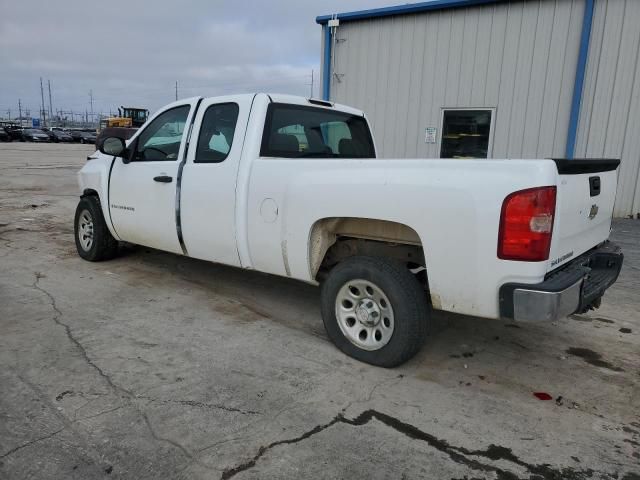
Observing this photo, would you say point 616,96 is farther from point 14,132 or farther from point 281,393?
point 14,132

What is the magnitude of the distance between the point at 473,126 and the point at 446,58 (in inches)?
59.8

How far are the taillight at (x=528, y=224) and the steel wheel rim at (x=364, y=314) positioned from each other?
2.98 ft

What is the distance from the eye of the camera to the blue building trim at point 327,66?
11.8m

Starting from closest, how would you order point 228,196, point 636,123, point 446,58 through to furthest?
1. point 228,196
2. point 636,123
3. point 446,58

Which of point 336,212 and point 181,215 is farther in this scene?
point 181,215

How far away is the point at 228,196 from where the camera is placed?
13.7 ft

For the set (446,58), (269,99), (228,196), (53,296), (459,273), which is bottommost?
(53,296)

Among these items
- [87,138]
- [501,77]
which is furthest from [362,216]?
[87,138]

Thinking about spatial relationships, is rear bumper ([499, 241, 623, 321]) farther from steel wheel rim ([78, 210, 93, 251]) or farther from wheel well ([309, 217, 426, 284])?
steel wheel rim ([78, 210, 93, 251])

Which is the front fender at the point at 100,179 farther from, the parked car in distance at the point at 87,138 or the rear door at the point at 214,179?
the parked car in distance at the point at 87,138

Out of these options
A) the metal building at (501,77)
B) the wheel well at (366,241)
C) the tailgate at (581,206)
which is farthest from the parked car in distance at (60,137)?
the tailgate at (581,206)

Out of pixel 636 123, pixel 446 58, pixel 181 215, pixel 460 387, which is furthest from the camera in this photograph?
pixel 446 58

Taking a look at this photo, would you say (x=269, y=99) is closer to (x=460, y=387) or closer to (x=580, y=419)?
(x=460, y=387)

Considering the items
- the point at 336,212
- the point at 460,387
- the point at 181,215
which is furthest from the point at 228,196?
the point at 460,387
